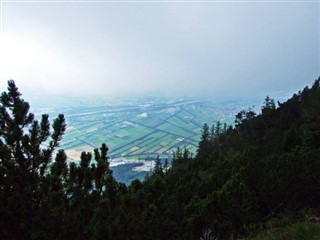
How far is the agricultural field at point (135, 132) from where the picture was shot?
258 feet

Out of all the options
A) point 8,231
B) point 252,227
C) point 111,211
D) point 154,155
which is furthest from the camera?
point 154,155

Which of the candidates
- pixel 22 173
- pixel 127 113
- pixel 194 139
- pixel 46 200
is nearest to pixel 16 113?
pixel 22 173

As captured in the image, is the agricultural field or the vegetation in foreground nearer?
the vegetation in foreground

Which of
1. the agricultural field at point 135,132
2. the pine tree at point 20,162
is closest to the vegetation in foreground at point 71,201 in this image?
the pine tree at point 20,162

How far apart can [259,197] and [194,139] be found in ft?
320

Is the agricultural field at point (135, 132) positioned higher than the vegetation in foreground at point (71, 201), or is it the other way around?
the vegetation in foreground at point (71, 201)

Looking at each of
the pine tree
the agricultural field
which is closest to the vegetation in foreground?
the pine tree

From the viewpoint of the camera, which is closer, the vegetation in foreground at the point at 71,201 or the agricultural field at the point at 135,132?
the vegetation in foreground at the point at 71,201

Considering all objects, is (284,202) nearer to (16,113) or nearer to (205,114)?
(16,113)

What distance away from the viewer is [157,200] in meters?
9.54

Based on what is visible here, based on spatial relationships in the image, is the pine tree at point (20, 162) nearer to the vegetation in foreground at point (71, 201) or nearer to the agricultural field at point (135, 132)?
the vegetation in foreground at point (71, 201)

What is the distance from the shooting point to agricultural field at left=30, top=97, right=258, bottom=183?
78.6 metres

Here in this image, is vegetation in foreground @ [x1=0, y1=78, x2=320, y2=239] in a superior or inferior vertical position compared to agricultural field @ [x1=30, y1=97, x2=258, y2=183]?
superior

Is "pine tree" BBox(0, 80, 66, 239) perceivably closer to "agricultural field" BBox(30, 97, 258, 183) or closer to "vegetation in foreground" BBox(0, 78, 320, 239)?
"vegetation in foreground" BBox(0, 78, 320, 239)
